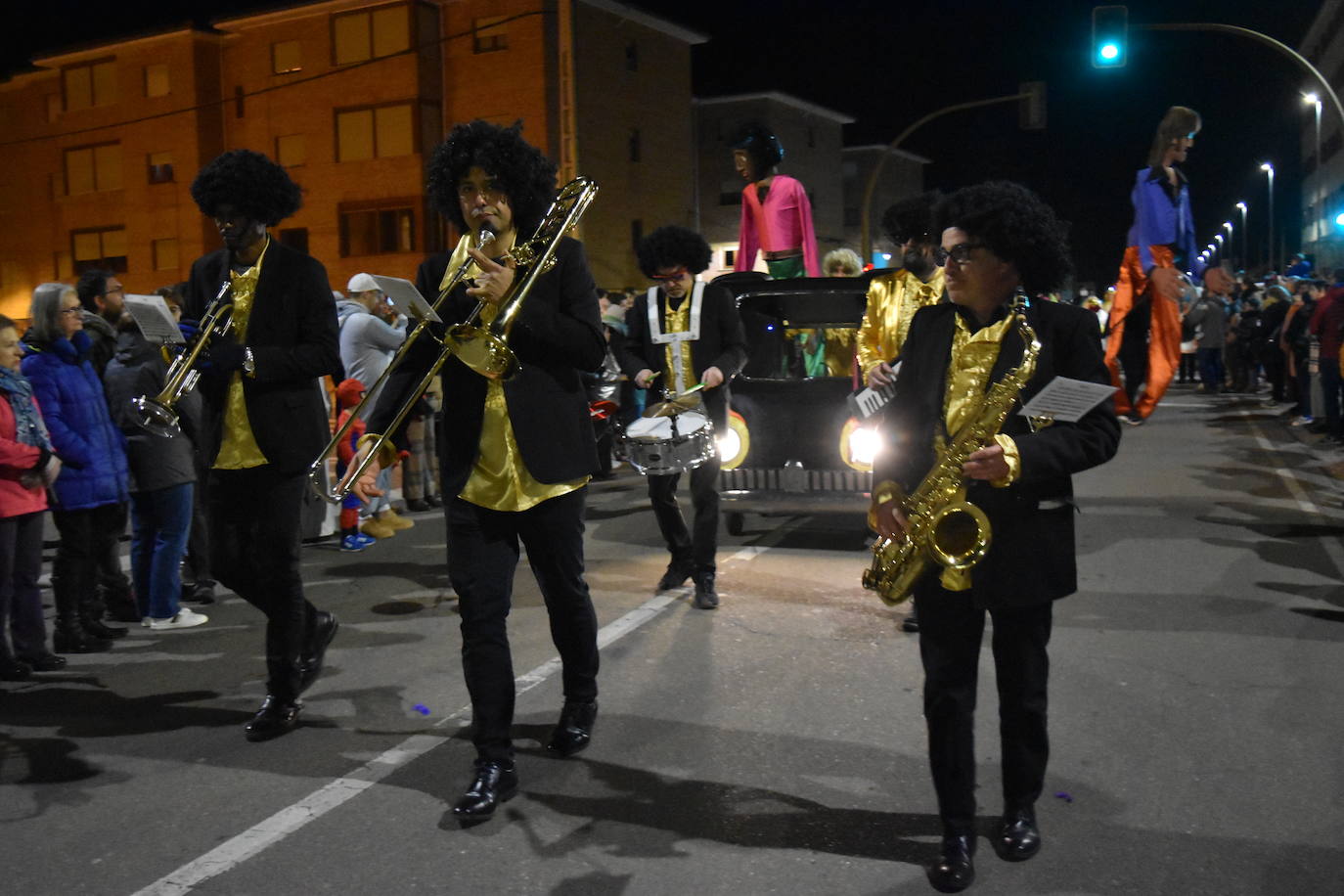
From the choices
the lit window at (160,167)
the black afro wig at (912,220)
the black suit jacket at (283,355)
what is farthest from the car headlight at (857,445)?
the lit window at (160,167)

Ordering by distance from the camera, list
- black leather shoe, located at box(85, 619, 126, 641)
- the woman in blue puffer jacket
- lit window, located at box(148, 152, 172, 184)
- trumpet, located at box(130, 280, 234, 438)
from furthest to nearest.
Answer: lit window, located at box(148, 152, 172, 184) → black leather shoe, located at box(85, 619, 126, 641) → the woman in blue puffer jacket → trumpet, located at box(130, 280, 234, 438)

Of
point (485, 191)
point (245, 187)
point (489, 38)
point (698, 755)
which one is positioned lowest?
point (698, 755)

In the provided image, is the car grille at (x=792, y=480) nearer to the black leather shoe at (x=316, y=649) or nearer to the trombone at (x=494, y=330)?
the black leather shoe at (x=316, y=649)

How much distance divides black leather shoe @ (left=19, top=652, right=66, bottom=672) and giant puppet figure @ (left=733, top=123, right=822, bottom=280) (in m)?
5.69

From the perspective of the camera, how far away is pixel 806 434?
9.43 m

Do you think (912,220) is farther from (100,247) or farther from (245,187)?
(100,247)

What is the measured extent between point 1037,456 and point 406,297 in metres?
1.96

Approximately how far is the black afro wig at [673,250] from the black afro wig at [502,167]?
2.87 m

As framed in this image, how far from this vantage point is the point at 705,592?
24.1 ft

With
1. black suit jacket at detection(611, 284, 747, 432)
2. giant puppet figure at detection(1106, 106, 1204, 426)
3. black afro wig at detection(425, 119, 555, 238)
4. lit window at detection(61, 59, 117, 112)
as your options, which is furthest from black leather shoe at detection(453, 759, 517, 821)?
lit window at detection(61, 59, 117, 112)

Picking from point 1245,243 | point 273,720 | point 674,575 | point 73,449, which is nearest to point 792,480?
point 674,575

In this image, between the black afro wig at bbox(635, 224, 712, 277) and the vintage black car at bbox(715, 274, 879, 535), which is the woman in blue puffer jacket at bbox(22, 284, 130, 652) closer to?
the black afro wig at bbox(635, 224, 712, 277)

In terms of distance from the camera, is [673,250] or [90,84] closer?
[673,250]

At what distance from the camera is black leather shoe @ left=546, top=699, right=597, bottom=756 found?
4.79 meters
